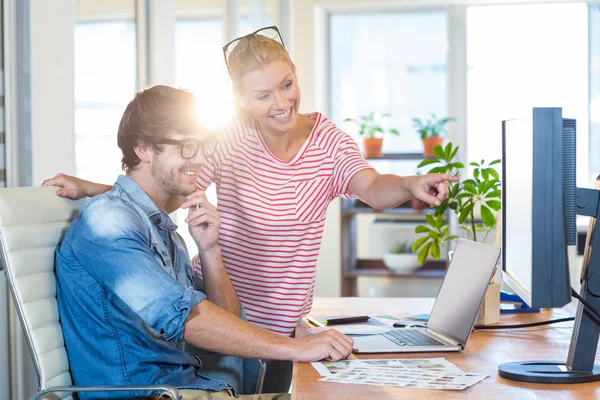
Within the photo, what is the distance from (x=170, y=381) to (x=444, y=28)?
15.5 ft

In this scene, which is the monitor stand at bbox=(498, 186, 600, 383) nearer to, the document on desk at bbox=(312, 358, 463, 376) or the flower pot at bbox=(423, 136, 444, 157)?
the document on desk at bbox=(312, 358, 463, 376)

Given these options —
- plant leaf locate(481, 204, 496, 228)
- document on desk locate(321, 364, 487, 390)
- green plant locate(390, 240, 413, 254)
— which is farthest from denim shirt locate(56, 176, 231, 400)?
green plant locate(390, 240, 413, 254)

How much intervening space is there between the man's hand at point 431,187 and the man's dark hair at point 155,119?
21.5 inches

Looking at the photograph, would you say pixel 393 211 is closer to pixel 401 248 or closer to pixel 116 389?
pixel 401 248

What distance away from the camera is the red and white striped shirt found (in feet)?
6.92

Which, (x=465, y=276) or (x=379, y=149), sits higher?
(x=379, y=149)

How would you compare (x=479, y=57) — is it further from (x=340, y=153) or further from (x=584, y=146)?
(x=340, y=153)

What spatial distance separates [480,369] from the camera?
1511mm

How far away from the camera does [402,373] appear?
146cm

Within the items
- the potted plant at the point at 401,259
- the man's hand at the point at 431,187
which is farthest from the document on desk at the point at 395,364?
the potted plant at the point at 401,259

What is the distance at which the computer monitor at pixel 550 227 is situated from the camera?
1.20 metres

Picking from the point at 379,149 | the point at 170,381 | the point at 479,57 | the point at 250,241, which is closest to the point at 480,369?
the point at 170,381

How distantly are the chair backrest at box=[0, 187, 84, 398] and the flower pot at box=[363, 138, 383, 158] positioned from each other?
4021 millimetres

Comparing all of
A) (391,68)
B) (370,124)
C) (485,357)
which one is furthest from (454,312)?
(391,68)
